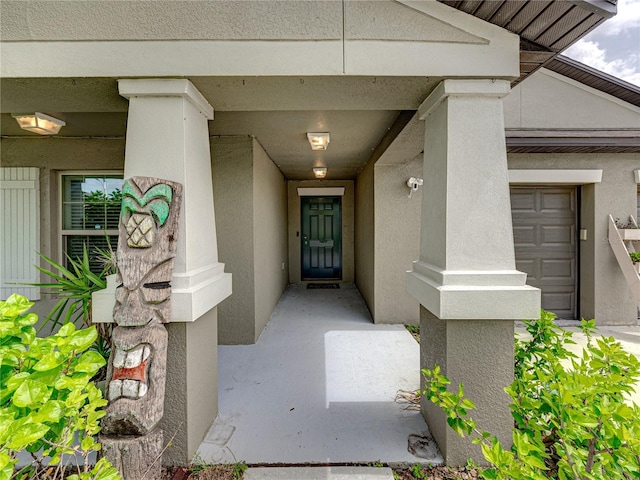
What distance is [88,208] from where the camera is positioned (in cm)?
335

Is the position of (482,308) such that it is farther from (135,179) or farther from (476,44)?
(135,179)

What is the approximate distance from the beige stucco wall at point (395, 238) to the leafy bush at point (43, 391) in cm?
327

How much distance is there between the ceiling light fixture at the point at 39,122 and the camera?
8.19 ft

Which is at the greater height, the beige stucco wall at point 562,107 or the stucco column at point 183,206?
the beige stucco wall at point 562,107

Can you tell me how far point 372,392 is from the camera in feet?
7.45

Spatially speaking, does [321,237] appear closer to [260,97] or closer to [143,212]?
[260,97]

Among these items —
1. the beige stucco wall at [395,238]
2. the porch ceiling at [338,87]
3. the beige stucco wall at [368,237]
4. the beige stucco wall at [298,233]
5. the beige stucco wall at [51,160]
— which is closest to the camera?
the porch ceiling at [338,87]

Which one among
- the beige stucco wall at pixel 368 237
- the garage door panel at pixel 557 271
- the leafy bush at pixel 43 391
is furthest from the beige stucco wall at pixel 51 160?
the garage door panel at pixel 557 271

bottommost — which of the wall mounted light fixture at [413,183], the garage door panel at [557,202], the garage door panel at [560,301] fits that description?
the garage door panel at [560,301]

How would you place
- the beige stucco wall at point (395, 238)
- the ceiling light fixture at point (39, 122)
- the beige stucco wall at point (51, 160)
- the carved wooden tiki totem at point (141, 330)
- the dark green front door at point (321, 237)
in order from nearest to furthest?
1. the carved wooden tiki totem at point (141, 330)
2. the ceiling light fixture at point (39, 122)
3. the beige stucco wall at point (51, 160)
4. the beige stucco wall at point (395, 238)
5. the dark green front door at point (321, 237)

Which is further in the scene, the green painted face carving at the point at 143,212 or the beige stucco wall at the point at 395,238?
the beige stucco wall at the point at 395,238

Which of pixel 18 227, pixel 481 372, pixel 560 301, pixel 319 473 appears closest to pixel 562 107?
pixel 560 301

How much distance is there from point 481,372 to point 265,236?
2956mm

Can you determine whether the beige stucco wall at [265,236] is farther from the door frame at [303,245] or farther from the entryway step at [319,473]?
the entryway step at [319,473]
